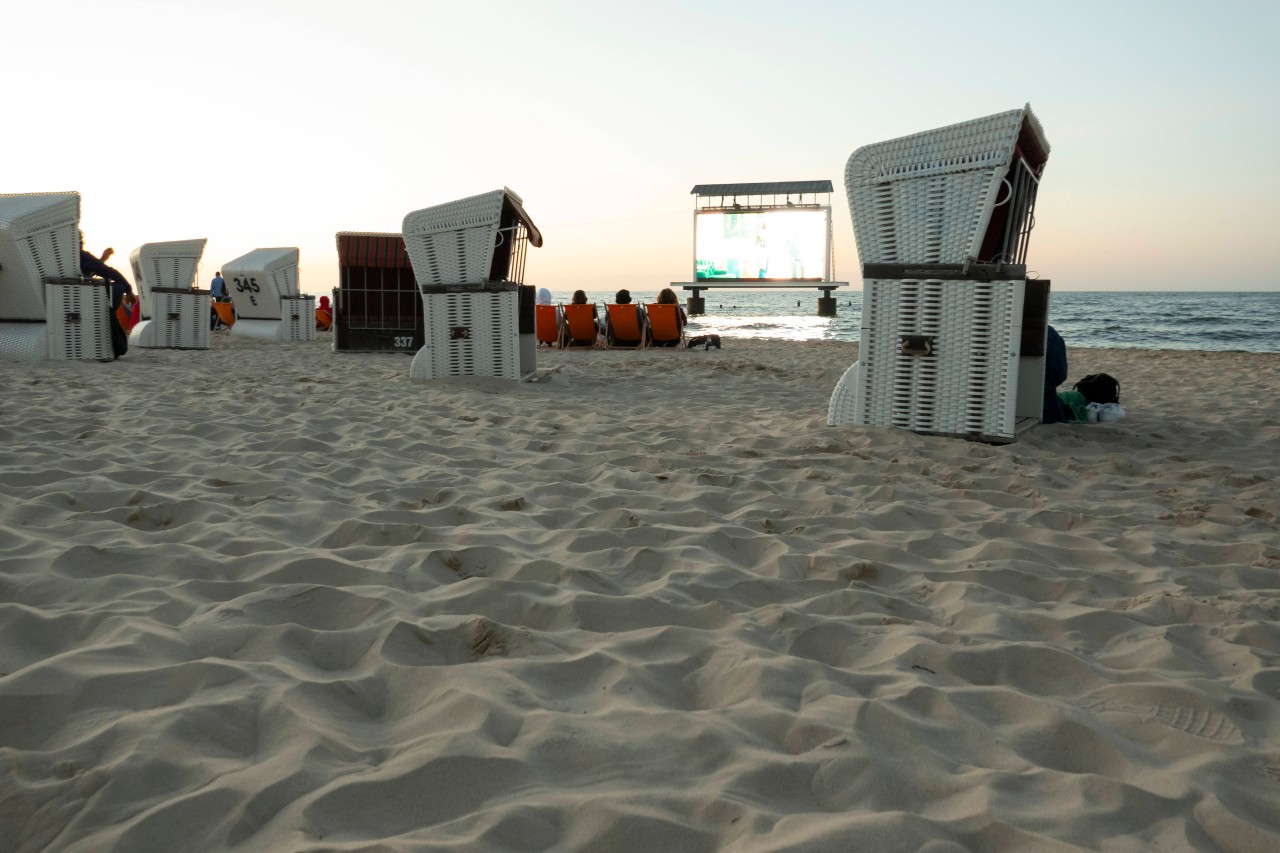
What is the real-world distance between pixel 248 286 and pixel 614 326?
19.2ft

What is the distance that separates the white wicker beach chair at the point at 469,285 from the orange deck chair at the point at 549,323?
19.6 ft

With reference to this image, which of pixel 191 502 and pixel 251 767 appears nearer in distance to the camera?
pixel 251 767

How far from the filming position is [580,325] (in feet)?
44.7

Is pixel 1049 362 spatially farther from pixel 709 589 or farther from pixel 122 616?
pixel 122 616

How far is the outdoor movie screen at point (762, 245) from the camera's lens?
3338cm

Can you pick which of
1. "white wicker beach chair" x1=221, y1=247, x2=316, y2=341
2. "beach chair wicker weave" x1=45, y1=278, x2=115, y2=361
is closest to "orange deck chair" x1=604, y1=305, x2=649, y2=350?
"white wicker beach chair" x1=221, y1=247, x2=316, y2=341

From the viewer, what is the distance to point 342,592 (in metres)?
2.27

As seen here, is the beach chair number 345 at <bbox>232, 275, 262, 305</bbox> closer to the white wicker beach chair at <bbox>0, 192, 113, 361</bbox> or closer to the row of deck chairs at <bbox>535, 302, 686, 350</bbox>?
the row of deck chairs at <bbox>535, 302, 686, 350</bbox>

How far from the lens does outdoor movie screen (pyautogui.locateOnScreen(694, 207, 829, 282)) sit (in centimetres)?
3338

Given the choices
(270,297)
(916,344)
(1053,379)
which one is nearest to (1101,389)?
(1053,379)

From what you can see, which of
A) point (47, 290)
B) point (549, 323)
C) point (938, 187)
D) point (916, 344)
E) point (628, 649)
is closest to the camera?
point (628, 649)

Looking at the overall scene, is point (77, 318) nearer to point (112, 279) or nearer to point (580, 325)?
point (112, 279)

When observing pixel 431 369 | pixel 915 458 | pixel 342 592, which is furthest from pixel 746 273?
pixel 342 592

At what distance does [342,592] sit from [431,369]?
554cm
